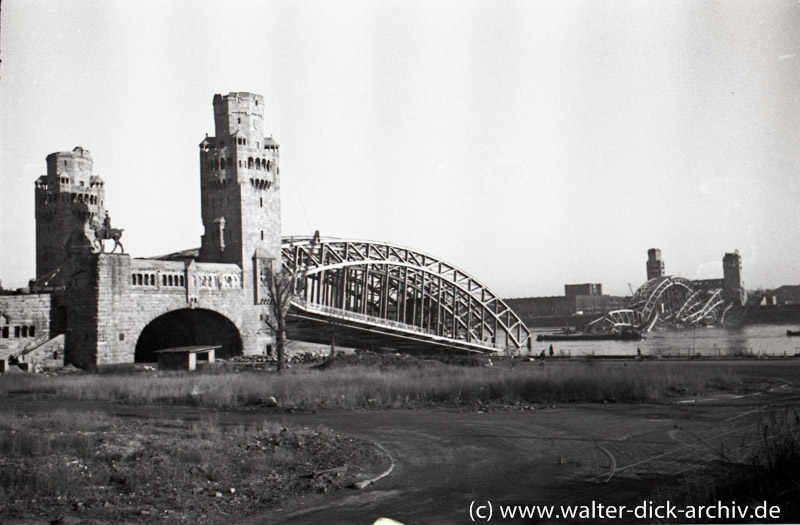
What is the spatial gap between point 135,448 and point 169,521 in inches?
233

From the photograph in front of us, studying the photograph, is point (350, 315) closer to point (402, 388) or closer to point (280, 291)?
point (280, 291)

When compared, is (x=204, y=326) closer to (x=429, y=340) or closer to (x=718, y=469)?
(x=429, y=340)

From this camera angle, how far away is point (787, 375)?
3644cm

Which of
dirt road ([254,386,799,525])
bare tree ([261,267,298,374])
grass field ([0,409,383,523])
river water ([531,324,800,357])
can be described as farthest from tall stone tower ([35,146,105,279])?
dirt road ([254,386,799,525])

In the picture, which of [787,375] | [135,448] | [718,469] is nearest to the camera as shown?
[718,469]

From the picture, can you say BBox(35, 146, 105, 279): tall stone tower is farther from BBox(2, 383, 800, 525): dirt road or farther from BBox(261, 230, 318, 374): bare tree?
BBox(2, 383, 800, 525): dirt road

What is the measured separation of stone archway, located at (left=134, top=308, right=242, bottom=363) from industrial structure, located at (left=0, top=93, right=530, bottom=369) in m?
0.09

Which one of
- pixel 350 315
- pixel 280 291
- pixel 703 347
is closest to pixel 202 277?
pixel 280 291

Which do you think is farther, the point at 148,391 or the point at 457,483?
the point at 148,391

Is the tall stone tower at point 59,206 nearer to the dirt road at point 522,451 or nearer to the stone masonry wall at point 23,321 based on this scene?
the stone masonry wall at point 23,321

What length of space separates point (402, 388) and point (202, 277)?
30188 millimetres

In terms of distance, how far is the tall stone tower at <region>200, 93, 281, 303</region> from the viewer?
199 ft

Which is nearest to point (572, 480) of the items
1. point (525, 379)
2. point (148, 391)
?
point (525, 379)

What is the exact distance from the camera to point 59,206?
75125mm
